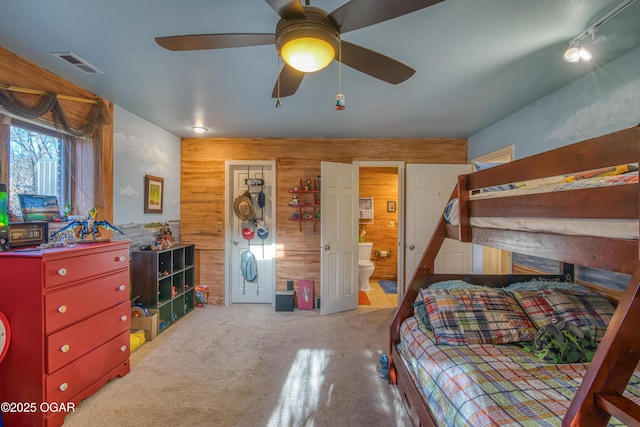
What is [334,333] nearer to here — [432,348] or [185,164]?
[432,348]

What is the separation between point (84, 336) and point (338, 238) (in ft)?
8.65

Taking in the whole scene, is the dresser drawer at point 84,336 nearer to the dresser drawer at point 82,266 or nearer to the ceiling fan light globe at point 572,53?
the dresser drawer at point 82,266

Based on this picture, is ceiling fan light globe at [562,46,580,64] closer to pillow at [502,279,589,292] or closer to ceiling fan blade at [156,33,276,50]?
pillow at [502,279,589,292]

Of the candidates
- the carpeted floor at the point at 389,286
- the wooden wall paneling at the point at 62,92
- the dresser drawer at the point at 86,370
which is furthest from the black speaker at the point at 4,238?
the carpeted floor at the point at 389,286

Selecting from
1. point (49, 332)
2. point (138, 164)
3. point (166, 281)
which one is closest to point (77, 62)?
point (138, 164)

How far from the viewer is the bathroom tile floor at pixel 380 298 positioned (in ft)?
12.7

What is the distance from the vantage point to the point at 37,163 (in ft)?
6.88

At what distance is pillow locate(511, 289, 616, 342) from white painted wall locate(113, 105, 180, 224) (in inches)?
147

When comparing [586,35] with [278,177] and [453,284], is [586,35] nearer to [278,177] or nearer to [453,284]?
[453,284]

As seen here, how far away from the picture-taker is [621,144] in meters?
0.88

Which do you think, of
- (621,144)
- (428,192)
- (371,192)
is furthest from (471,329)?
(371,192)

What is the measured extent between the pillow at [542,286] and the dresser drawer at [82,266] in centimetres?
313

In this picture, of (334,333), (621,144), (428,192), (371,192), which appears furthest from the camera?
(371,192)

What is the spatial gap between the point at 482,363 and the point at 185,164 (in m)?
4.06
